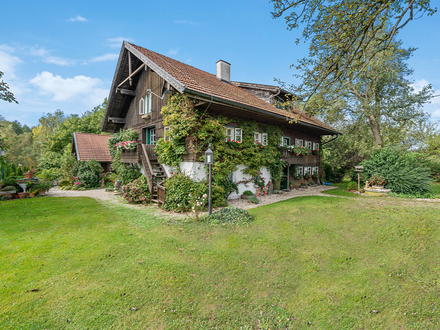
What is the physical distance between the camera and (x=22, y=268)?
4008 millimetres

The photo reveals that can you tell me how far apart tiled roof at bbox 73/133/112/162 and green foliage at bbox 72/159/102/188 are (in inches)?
43.9

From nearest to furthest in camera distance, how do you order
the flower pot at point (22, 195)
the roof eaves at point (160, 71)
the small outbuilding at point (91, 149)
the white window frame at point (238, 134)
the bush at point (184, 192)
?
the roof eaves at point (160, 71)
the bush at point (184, 192)
the white window frame at point (238, 134)
the flower pot at point (22, 195)
the small outbuilding at point (91, 149)

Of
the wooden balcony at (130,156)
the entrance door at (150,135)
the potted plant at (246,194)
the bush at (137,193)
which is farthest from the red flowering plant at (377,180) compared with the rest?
the wooden balcony at (130,156)

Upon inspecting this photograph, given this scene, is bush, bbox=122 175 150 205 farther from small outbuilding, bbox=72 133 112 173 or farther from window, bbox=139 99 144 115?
small outbuilding, bbox=72 133 112 173

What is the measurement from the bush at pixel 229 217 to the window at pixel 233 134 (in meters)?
4.44

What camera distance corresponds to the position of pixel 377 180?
12.8 metres

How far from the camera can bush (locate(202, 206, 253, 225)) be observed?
6892 millimetres

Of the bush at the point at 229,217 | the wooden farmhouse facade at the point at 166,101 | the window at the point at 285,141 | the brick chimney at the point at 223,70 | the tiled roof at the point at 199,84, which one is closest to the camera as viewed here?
the bush at the point at 229,217

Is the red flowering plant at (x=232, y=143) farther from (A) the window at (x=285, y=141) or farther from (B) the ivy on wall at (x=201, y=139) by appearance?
(A) the window at (x=285, y=141)

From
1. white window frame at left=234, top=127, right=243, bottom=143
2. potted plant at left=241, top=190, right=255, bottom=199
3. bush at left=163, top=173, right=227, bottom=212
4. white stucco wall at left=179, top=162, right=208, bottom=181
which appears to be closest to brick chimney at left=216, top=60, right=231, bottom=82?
white window frame at left=234, top=127, right=243, bottom=143

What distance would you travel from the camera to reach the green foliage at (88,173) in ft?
55.6

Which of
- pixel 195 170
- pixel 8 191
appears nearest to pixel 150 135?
pixel 195 170

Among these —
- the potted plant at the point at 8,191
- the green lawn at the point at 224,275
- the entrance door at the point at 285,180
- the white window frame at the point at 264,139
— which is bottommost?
the green lawn at the point at 224,275

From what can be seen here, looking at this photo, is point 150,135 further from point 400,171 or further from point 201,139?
point 400,171
